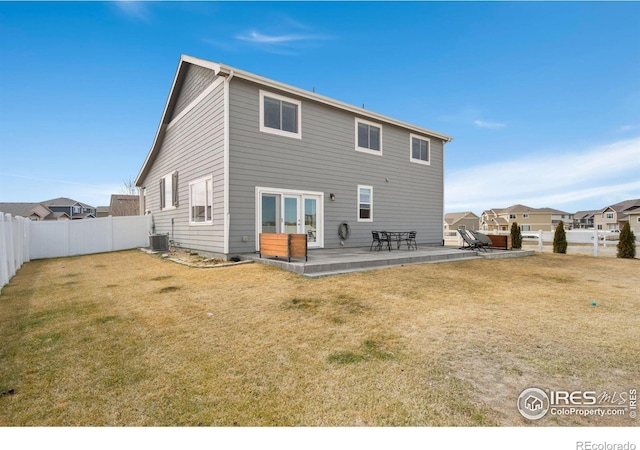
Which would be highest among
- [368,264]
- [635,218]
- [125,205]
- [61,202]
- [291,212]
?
[61,202]

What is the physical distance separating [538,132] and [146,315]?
25170mm

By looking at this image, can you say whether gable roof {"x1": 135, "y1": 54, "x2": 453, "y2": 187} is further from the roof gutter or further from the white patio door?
the white patio door

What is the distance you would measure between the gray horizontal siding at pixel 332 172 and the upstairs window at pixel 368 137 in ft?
0.91

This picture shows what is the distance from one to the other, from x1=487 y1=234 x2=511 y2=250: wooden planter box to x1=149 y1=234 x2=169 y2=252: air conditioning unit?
537 inches

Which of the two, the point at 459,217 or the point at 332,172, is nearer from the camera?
the point at 332,172

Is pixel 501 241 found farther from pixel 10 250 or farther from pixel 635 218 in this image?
pixel 635 218

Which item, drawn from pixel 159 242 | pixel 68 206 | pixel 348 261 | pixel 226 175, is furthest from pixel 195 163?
pixel 68 206

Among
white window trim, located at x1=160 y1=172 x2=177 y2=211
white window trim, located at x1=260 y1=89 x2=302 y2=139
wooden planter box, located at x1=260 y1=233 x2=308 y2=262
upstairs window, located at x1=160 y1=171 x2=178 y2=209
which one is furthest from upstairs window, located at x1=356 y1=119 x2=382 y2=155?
white window trim, located at x1=160 y1=172 x2=177 y2=211

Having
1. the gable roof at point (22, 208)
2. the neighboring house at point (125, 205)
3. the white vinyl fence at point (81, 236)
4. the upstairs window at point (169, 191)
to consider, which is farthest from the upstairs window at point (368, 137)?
the gable roof at point (22, 208)

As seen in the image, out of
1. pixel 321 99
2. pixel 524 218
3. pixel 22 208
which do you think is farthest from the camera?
pixel 524 218

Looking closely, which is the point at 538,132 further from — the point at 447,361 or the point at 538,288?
the point at 447,361

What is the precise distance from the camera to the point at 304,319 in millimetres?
3930

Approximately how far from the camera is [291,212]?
32.1 feet

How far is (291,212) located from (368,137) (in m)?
5.00
